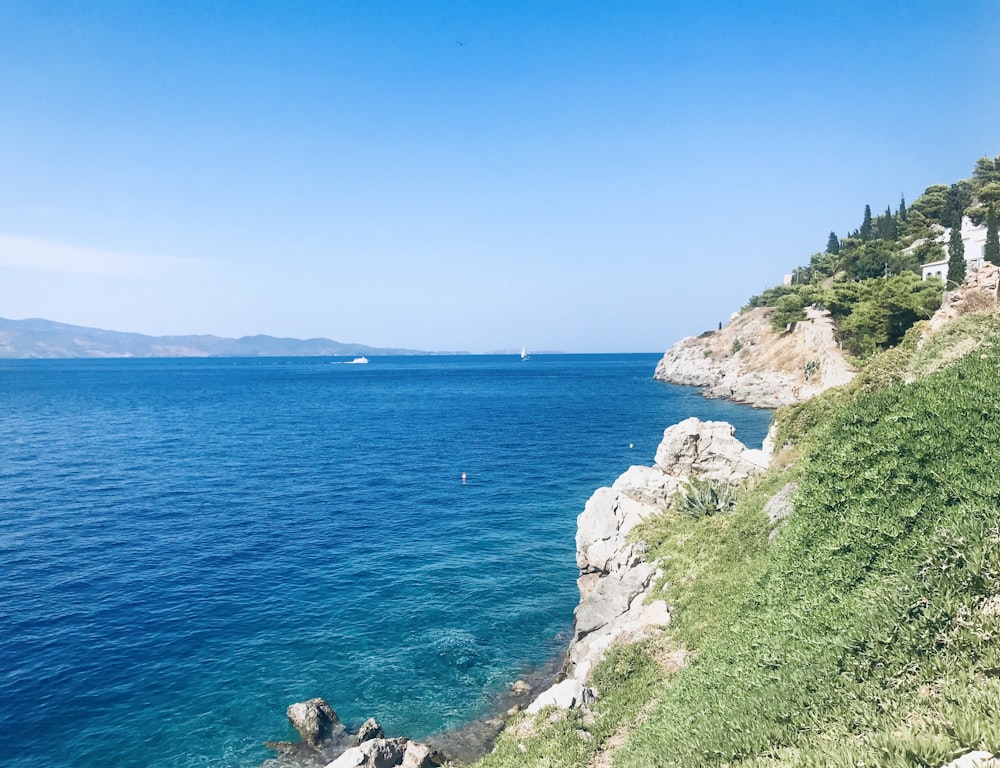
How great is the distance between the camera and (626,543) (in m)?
27.9

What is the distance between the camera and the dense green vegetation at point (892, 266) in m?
59.1

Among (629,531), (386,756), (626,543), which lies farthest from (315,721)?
(629,531)

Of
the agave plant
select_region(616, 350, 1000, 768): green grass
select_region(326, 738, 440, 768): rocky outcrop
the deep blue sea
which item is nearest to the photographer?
select_region(616, 350, 1000, 768): green grass

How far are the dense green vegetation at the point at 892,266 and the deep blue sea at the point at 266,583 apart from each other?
17114 millimetres

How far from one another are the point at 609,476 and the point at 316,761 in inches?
1462

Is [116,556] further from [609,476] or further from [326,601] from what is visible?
[609,476]

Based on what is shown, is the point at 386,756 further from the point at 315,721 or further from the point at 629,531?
the point at 629,531

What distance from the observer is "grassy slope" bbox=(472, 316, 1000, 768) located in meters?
8.41

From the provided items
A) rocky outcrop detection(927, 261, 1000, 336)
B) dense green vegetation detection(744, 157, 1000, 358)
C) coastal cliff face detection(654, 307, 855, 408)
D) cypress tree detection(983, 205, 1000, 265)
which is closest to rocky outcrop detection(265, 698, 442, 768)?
rocky outcrop detection(927, 261, 1000, 336)

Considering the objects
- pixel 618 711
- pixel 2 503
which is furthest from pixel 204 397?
pixel 618 711

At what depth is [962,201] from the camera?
93.6m

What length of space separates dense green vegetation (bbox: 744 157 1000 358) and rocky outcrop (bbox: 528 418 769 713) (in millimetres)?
24396

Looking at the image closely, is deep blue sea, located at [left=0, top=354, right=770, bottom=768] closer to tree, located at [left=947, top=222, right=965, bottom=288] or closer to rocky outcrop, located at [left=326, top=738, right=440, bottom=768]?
rocky outcrop, located at [left=326, top=738, right=440, bottom=768]

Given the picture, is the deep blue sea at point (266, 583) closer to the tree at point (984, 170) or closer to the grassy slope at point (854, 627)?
the grassy slope at point (854, 627)
